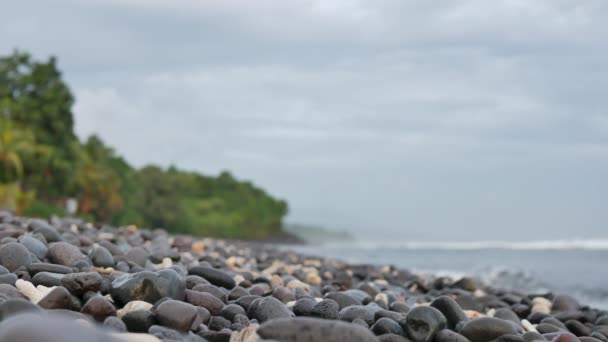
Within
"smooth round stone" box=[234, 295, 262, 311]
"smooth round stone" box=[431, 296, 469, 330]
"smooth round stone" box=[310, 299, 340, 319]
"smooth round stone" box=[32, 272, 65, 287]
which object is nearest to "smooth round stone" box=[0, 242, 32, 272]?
"smooth round stone" box=[32, 272, 65, 287]

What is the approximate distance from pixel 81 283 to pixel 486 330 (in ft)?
7.67

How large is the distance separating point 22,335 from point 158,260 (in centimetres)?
416

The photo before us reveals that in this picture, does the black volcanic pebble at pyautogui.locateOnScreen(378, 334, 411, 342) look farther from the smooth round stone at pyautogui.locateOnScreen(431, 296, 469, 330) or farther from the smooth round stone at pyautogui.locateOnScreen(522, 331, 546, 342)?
the smooth round stone at pyautogui.locateOnScreen(522, 331, 546, 342)

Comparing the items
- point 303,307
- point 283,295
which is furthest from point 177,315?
point 283,295

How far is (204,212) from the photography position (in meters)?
83.8

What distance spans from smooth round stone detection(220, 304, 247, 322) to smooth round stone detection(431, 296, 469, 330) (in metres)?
1.21

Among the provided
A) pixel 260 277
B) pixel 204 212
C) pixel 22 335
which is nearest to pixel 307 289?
pixel 260 277

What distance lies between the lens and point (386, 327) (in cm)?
360

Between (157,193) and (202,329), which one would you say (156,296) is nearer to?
A: (202,329)

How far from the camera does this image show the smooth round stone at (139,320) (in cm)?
331

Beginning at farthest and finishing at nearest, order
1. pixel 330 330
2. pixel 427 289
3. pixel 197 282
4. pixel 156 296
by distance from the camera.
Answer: pixel 427 289 < pixel 197 282 < pixel 156 296 < pixel 330 330

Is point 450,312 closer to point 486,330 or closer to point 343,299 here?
point 486,330

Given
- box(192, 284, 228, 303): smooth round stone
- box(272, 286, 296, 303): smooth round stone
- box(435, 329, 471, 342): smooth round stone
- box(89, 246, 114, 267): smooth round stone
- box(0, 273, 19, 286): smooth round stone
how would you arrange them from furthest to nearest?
box(89, 246, 114, 267): smooth round stone → box(272, 286, 296, 303): smooth round stone → box(192, 284, 228, 303): smooth round stone → box(0, 273, 19, 286): smooth round stone → box(435, 329, 471, 342): smooth round stone

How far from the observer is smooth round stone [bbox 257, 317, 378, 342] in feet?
8.99
